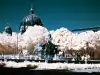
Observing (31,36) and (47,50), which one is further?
(31,36)

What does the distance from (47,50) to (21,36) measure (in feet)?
25.8

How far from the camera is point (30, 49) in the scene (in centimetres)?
2317

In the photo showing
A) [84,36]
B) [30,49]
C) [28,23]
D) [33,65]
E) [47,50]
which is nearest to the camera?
[33,65]

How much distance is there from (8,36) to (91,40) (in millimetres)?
6354

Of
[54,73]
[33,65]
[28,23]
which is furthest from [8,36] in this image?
[54,73]

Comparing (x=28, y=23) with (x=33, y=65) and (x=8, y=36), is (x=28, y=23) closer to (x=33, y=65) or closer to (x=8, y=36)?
(x=8, y=36)

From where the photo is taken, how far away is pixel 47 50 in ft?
58.4

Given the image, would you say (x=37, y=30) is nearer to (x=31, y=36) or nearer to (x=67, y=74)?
(x=31, y=36)

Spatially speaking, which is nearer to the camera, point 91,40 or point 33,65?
point 33,65

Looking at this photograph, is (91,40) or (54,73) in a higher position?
(91,40)

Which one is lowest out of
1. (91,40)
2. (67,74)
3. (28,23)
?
(67,74)

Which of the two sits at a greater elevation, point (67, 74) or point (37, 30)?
point (37, 30)

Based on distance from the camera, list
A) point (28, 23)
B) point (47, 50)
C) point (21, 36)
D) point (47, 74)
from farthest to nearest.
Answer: point (28, 23) → point (21, 36) → point (47, 50) → point (47, 74)

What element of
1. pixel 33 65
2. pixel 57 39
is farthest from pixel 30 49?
pixel 33 65
